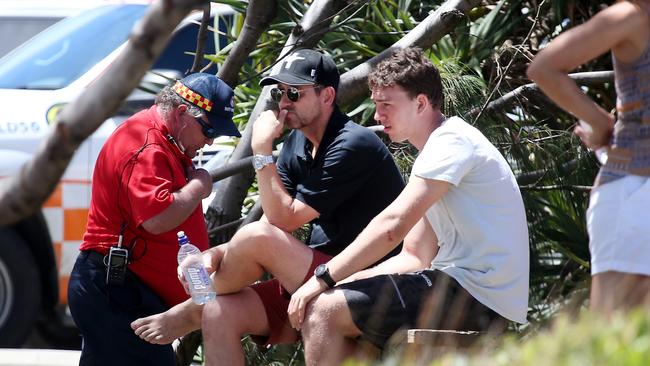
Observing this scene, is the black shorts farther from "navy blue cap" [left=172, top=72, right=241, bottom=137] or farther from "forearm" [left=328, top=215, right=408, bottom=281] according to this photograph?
"navy blue cap" [left=172, top=72, right=241, bottom=137]

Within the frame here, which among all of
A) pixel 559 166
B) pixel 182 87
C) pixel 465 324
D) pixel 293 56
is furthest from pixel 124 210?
pixel 559 166

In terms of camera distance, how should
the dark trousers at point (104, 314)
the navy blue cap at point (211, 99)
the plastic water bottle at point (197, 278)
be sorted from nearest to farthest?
the plastic water bottle at point (197, 278)
the dark trousers at point (104, 314)
the navy blue cap at point (211, 99)

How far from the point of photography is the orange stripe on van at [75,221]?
675 centimetres

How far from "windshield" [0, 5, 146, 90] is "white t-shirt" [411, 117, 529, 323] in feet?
11.9

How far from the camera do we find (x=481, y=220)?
4.11 metres

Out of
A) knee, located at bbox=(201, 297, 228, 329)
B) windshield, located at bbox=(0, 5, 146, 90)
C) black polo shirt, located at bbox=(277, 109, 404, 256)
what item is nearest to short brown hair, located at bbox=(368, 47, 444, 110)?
black polo shirt, located at bbox=(277, 109, 404, 256)

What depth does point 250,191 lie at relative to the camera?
623 cm

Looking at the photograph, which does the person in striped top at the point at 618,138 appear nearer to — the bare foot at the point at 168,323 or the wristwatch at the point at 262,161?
the wristwatch at the point at 262,161

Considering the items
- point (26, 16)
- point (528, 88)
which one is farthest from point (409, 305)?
point (26, 16)

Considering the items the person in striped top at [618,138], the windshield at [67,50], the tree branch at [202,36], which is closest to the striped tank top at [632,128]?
the person in striped top at [618,138]

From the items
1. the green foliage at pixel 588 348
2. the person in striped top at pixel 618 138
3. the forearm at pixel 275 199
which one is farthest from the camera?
the forearm at pixel 275 199

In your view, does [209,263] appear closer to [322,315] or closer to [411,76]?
[322,315]

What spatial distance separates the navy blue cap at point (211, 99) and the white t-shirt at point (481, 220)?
95 centimetres

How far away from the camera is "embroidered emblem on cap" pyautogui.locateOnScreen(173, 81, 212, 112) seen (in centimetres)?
470
